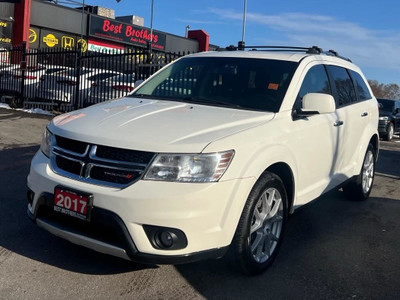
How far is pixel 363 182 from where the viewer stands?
5.71 m

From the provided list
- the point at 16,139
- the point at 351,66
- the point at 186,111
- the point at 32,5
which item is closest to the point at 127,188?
the point at 186,111

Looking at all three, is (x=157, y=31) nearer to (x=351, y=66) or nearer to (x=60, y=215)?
(x=351, y=66)

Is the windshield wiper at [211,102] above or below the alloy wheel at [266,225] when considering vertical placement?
above

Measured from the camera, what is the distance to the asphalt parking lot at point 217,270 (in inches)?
122

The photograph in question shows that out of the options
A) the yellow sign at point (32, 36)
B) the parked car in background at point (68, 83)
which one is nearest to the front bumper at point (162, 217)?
the parked car in background at point (68, 83)

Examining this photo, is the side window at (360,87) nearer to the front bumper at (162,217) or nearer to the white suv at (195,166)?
the white suv at (195,166)

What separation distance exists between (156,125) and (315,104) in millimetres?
1435

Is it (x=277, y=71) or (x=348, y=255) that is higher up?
(x=277, y=71)

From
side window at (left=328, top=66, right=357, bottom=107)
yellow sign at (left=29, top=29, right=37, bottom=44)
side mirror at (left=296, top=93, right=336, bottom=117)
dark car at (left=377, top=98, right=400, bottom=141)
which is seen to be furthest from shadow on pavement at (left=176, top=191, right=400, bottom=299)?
yellow sign at (left=29, top=29, right=37, bottom=44)

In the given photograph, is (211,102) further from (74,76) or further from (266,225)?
(74,76)

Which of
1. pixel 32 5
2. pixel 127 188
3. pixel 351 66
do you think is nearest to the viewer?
pixel 127 188

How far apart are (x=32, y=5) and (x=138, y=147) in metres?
21.6

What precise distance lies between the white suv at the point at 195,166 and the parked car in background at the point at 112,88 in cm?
691

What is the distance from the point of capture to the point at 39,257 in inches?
140
